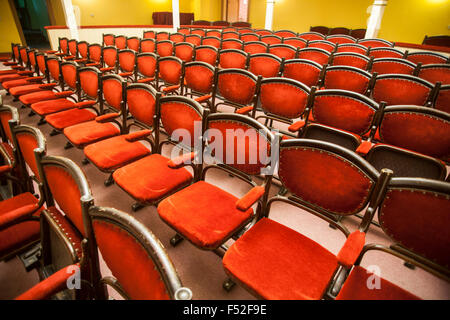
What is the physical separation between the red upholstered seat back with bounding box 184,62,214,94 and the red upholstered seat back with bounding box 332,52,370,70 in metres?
2.51

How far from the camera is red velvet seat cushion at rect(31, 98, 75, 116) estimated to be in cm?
306

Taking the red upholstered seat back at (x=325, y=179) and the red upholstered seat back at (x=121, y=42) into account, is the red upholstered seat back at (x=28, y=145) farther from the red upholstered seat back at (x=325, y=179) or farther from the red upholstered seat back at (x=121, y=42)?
the red upholstered seat back at (x=121, y=42)

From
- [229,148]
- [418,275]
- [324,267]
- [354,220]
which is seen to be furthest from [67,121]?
[418,275]

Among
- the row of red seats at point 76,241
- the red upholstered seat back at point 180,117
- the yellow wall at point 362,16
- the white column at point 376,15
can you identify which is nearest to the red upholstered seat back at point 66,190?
the row of red seats at point 76,241

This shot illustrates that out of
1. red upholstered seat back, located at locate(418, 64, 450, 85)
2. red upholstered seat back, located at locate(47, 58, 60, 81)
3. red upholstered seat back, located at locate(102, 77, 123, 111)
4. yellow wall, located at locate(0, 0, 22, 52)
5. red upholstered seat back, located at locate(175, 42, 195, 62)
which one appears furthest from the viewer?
yellow wall, located at locate(0, 0, 22, 52)

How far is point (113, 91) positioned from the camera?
2777 mm

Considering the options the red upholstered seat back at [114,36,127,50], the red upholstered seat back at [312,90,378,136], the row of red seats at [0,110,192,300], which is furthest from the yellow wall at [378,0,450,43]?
the row of red seats at [0,110,192,300]

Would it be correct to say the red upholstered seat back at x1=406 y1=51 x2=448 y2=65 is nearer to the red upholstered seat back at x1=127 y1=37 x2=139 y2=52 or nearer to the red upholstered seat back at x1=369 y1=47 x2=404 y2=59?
the red upholstered seat back at x1=369 y1=47 x2=404 y2=59

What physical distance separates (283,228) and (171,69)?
304 cm

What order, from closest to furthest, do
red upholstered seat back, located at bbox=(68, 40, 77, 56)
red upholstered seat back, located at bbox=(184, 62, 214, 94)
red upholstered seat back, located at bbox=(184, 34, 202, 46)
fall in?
red upholstered seat back, located at bbox=(184, 62, 214, 94), red upholstered seat back, located at bbox=(68, 40, 77, 56), red upholstered seat back, located at bbox=(184, 34, 202, 46)

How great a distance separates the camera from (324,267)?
4.11 ft

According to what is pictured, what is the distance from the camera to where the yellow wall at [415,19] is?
350 inches

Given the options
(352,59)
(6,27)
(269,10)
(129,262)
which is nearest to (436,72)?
(352,59)

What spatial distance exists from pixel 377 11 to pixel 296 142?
8459mm
